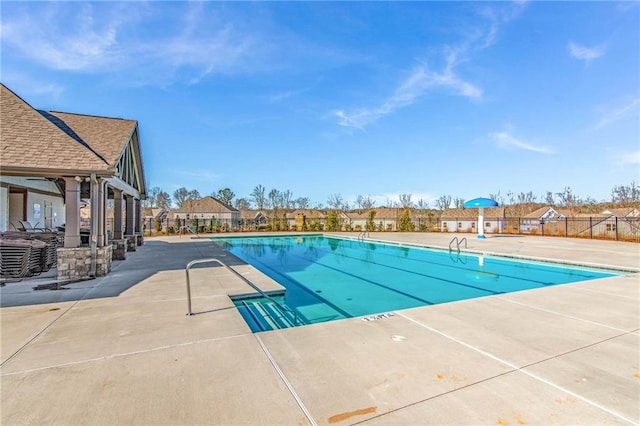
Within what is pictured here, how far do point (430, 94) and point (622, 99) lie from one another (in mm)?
7767

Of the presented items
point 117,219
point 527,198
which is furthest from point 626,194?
point 117,219

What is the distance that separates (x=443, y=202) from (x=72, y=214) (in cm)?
5238

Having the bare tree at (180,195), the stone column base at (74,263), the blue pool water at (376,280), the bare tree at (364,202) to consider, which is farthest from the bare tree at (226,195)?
the stone column base at (74,263)

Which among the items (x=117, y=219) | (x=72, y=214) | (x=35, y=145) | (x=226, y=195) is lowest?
(x=117, y=219)

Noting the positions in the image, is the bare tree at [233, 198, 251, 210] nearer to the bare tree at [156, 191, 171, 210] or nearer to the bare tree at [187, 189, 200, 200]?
the bare tree at [187, 189, 200, 200]

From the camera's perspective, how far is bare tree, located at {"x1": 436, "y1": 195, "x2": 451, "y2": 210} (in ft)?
168

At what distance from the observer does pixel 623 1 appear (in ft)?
27.7

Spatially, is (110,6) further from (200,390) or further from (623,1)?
(623,1)

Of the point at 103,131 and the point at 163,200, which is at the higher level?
the point at 163,200

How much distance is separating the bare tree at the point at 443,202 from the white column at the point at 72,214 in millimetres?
51863

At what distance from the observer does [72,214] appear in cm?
670

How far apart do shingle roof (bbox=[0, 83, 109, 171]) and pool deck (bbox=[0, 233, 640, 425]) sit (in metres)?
2.91

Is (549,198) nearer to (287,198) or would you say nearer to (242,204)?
(287,198)

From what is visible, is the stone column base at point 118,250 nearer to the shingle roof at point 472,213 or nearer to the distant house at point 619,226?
the distant house at point 619,226
